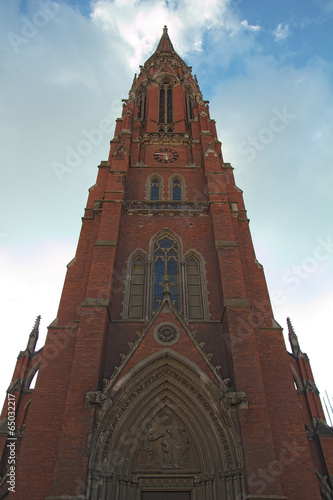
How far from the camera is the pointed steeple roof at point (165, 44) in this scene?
34.6 m

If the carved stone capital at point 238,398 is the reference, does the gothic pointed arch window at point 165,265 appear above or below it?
above

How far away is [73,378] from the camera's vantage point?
1098 centimetres

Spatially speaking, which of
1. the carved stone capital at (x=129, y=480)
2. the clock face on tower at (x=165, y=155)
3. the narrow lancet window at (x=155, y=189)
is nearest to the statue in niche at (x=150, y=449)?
the carved stone capital at (x=129, y=480)

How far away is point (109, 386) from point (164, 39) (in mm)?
37117

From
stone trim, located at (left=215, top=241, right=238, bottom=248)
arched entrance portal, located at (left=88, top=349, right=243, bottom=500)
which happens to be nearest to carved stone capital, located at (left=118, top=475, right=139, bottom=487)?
arched entrance portal, located at (left=88, top=349, right=243, bottom=500)

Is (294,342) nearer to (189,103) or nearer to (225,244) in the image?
(225,244)

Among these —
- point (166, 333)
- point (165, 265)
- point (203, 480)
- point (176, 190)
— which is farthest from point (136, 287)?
point (203, 480)

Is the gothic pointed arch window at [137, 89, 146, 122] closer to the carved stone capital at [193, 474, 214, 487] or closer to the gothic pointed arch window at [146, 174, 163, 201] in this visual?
the gothic pointed arch window at [146, 174, 163, 201]

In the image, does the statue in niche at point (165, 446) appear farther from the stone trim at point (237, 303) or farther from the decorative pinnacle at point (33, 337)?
the decorative pinnacle at point (33, 337)

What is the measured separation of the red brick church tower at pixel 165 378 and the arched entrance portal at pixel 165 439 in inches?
1.4

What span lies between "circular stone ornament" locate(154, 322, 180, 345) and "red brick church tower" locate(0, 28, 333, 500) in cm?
4

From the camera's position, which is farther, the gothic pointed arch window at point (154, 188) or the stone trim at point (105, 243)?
the gothic pointed arch window at point (154, 188)

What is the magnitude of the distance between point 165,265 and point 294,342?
7.06 meters

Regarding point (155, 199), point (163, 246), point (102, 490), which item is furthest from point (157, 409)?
point (155, 199)
